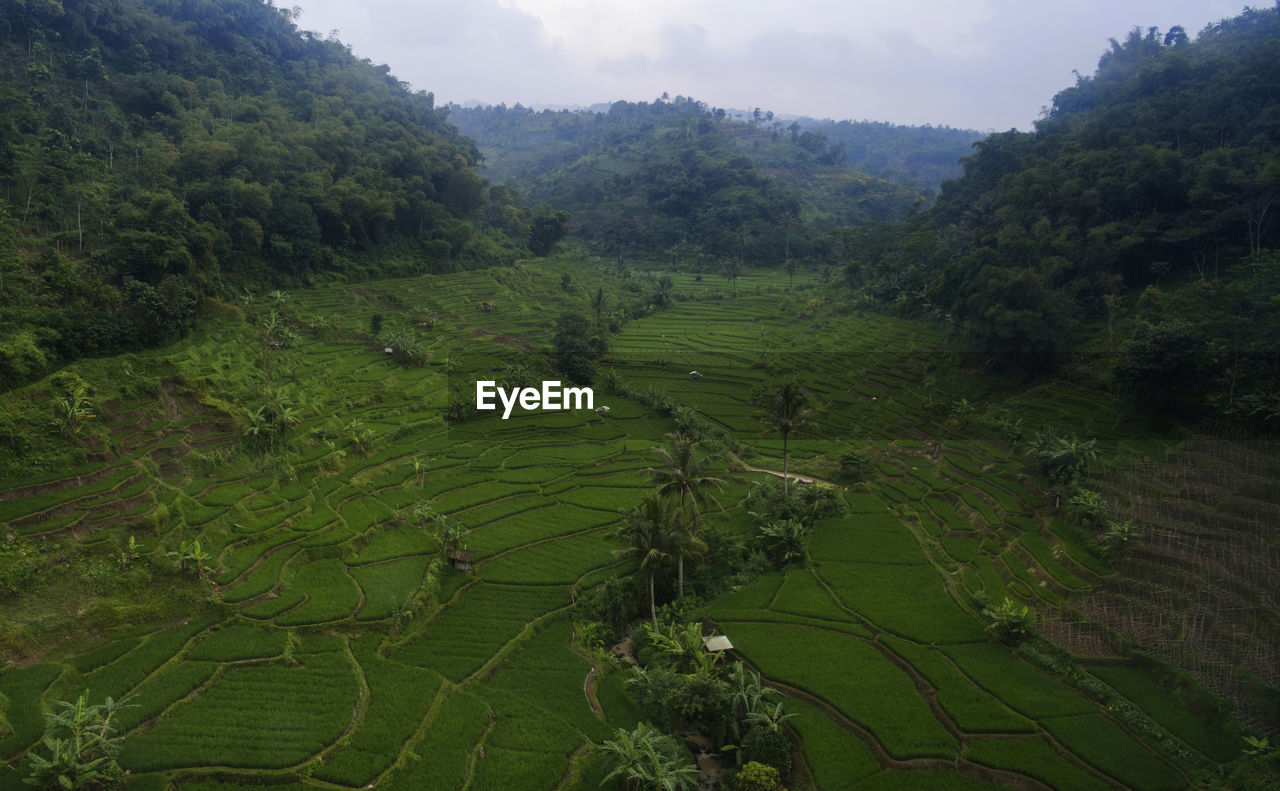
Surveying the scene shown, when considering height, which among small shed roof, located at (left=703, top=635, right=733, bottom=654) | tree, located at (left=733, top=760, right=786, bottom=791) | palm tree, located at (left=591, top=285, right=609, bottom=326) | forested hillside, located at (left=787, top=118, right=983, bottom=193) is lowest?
tree, located at (left=733, top=760, right=786, bottom=791)

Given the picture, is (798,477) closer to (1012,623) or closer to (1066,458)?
(1066,458)

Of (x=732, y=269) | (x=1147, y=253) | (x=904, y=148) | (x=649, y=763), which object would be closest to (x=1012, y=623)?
(x=649, y=763)

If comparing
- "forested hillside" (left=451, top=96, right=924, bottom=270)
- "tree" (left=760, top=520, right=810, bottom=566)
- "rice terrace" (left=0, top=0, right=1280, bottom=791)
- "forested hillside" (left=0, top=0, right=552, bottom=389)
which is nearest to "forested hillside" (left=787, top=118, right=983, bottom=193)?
"forested hillside" (left=451, top=96, right=924, bottom=270)

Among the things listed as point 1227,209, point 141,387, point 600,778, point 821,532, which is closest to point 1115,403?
point 1227,209

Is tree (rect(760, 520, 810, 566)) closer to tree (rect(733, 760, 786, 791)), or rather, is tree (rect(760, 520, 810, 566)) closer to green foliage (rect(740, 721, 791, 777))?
green foliage (rect(740, 721, 791, 777))

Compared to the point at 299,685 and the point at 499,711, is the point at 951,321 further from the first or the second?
the point at 299,685

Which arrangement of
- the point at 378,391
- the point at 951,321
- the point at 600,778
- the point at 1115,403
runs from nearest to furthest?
the point at 600,778, the point at 1115,403, the point at 378,391, the point at 951,321
